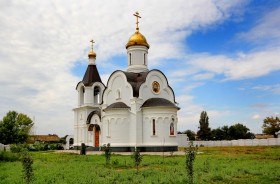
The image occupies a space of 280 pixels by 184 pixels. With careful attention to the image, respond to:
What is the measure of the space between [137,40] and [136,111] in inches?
347

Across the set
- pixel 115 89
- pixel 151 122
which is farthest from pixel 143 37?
pixel 151 122

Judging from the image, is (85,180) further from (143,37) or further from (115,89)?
(143,37)

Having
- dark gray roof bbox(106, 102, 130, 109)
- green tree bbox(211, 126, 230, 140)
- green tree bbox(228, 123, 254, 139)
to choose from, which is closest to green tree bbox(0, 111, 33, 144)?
dark gray roof bbox(106, 102, 130, 109)

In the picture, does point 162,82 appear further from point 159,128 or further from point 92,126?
point 92,126

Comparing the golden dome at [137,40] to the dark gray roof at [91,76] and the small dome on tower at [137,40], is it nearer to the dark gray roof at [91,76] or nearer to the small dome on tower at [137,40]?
the small dome on tower at [137,40]

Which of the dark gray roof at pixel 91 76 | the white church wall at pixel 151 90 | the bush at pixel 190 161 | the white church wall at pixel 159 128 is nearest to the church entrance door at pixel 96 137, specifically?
the dark gray roof at pixel 91 76

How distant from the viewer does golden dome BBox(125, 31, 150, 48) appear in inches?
1359

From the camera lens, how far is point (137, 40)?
113 ft

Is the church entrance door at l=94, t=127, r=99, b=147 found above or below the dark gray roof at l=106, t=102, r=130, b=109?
below

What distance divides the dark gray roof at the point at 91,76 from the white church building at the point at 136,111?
4.40 metres

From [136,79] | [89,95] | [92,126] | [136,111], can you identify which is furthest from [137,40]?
[92,126]

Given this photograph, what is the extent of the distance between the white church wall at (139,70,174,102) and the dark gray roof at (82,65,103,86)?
10.1 meters

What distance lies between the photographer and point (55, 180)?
11.7m

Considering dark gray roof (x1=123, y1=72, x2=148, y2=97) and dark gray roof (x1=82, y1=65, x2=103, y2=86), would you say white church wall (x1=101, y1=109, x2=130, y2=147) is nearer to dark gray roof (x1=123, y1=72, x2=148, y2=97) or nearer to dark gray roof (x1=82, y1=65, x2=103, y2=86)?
dark gray roof (x1=123, y1=72, x2=148, y2=97)
